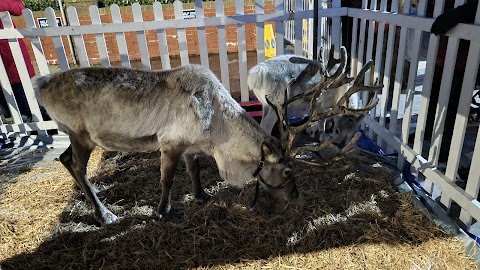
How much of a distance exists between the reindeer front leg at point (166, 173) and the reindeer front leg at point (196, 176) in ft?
0.98

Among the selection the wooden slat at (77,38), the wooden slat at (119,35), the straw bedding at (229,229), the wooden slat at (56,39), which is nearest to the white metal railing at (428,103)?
the straw bedding at (229,229)

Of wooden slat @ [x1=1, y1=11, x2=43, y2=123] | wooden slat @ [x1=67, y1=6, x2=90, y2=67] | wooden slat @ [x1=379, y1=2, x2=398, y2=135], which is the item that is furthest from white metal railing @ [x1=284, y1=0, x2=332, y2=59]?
wooden slat @ [x1=1, y1=11, x2=43, y2=123]

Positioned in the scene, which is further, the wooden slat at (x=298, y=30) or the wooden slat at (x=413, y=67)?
the wooden slat at (x=298, y=30)

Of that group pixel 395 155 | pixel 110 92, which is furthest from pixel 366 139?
pixel 110 92

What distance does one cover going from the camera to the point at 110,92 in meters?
2.88

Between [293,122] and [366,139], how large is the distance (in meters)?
1.10

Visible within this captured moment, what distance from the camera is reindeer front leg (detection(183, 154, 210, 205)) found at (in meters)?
3.33

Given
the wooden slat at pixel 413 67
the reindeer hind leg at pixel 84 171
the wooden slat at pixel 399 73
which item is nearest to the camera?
the reindeer hind leg at pixel 84 171

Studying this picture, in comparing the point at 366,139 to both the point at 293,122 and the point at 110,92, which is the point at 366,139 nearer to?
the point at 293,122

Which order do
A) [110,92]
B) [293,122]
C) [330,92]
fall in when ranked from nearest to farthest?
1. [110,92]
2. [330,92]
3. [293,122]

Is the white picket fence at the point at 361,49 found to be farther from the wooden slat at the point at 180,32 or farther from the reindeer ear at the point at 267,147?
the reindeer ear at the point at 267,147

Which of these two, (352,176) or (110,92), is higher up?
(110,92)

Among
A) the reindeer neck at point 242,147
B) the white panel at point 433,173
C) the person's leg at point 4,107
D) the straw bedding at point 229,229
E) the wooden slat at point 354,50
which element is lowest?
the straw bedding at point 229,229

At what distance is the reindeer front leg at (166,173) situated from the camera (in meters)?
2.94
